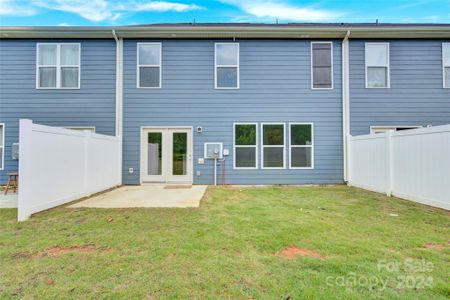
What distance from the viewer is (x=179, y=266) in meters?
2.66

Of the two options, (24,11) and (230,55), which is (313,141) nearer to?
(230,55)

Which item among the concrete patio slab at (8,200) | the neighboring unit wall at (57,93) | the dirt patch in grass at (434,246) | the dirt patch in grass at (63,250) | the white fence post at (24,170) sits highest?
Result: the neighboring unit wall at (57,93)

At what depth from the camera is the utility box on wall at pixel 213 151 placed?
27.9 feet

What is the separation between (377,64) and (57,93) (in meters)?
10.8

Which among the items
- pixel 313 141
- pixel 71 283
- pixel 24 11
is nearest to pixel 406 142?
pixel 313 141

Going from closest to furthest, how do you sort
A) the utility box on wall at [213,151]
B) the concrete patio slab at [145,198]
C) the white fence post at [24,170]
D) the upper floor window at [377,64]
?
1. the white fence post at [24,170]
2. the concrete patio slab at [145,198]
3. the utility box on wall at [213,151]
4. the upper floor window at [377,64]

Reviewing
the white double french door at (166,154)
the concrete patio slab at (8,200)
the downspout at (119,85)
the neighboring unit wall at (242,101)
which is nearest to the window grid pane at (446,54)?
the neighboring unit wall at (242,101)

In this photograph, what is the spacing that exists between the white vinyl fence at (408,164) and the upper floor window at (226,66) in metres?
4.43

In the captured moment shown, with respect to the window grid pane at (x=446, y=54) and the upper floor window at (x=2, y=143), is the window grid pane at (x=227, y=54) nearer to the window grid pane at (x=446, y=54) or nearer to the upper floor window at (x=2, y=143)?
the window grid pane at (x=446, y=54)

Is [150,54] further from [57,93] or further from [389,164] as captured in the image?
[389,164]

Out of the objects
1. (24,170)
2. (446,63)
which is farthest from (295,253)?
(446,63)

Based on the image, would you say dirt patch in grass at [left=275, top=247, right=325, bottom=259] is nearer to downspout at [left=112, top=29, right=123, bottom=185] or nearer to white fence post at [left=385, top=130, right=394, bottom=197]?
white fence post at [left=385, top=130, right=394, bottom=197]

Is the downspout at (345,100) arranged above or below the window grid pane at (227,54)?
below

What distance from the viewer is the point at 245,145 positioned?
8.66m
